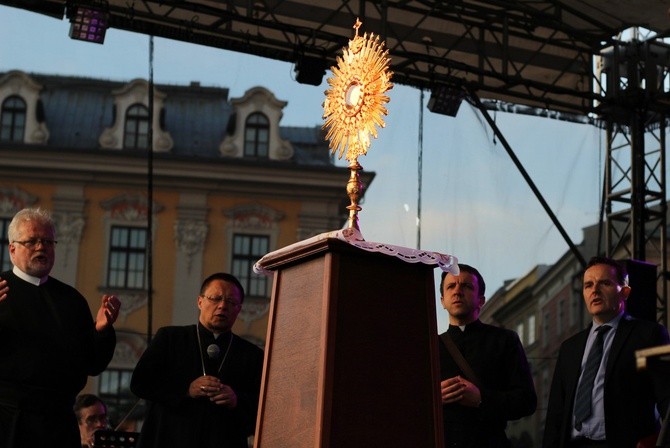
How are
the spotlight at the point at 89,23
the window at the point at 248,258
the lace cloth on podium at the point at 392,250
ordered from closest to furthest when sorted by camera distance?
the lace cloth on podium at the point at 392,250, the spotlight at the point at 89,23, the window at the point at 248,258

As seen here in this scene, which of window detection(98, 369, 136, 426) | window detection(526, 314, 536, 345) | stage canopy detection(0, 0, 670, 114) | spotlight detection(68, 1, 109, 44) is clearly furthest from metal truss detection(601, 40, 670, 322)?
window detection(526, 314, 536, 345)

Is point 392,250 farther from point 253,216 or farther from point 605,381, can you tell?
point 253,216

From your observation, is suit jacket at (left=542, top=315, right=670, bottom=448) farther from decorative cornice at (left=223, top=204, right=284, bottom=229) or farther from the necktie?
decorative cornice at (left=223, top=204, right=284, bottom=229)

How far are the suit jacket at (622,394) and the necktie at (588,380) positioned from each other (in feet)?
0.21

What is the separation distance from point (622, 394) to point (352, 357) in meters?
1.62

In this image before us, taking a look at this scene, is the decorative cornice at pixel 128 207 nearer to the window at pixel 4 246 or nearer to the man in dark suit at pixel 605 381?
the window at pixel 4 246

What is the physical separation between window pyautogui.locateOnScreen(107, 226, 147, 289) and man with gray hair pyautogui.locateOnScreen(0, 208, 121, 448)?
74.6 ft

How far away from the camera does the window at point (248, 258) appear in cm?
2825

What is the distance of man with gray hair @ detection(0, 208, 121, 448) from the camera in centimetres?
532

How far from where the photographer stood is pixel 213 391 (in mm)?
6020

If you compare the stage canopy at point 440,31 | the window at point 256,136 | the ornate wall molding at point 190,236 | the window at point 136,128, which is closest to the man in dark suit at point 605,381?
the stage canopy at point 440,31

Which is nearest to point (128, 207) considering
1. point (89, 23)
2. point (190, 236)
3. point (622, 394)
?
point (190, 236)

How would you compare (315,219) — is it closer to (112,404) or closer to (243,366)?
(112,404)

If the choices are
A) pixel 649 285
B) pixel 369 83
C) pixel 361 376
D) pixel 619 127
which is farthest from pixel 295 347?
pixel 619 127
